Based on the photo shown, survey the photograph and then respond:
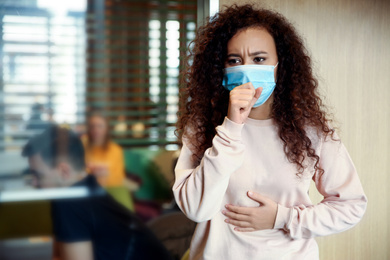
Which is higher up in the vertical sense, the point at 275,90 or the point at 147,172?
the point at 275,90

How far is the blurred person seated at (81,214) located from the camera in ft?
7.30

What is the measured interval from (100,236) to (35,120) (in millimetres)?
673

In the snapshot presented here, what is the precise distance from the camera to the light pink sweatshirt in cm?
140

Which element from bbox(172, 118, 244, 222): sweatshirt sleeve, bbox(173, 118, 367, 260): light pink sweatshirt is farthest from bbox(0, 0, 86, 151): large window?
bbox(172, 118, 244, 222): sweatshirt sleeve

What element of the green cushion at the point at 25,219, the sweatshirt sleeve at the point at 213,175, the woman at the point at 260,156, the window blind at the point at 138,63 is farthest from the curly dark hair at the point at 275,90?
the green cushion at the point at 25,219

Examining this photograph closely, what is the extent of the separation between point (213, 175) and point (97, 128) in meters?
1.11

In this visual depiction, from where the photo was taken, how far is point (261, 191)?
150 cm

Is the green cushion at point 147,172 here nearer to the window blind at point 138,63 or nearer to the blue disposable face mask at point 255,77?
the window blind at point 138,63

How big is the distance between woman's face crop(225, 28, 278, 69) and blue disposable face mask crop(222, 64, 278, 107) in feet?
0.08

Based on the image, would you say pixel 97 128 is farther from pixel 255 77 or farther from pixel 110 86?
pixel 255 77

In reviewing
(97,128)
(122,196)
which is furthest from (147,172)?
(97,128)

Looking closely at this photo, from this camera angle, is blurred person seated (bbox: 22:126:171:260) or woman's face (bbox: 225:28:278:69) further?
blurred person seated (bbox: 22:126:171:260)

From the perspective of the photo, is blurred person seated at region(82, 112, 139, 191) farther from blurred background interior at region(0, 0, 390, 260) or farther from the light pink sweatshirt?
the light pink sweatshirt

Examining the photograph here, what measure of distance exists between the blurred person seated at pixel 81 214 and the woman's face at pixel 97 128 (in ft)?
0.27
